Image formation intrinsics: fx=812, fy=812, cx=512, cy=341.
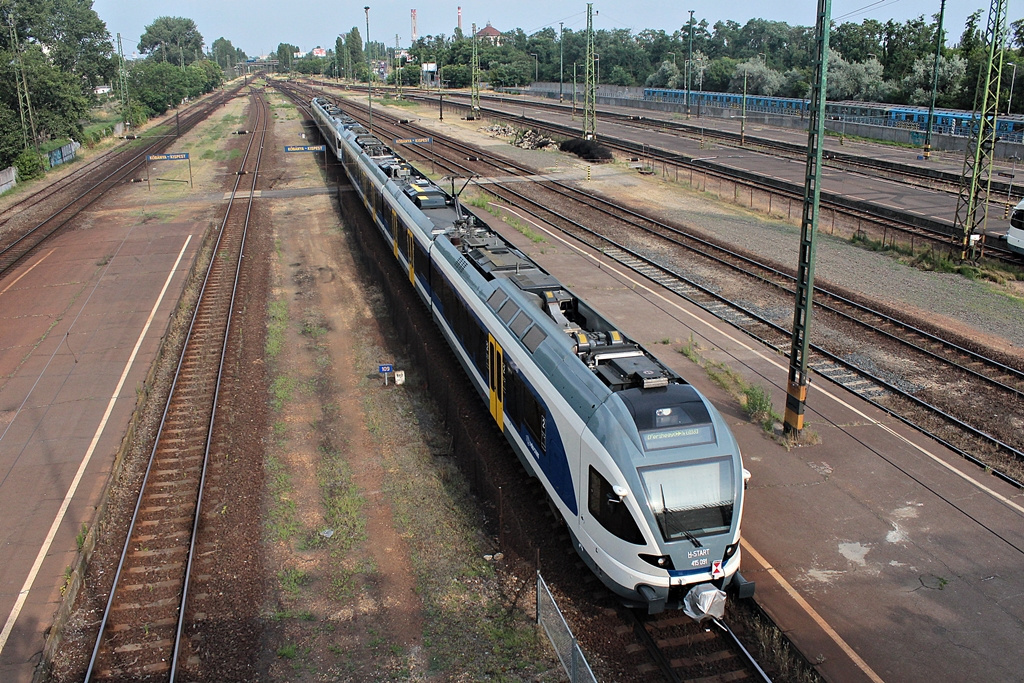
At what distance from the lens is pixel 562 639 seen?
1030 centimetres

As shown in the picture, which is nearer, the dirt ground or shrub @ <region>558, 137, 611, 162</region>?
the dirt ground

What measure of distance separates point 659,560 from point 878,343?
14.5 m

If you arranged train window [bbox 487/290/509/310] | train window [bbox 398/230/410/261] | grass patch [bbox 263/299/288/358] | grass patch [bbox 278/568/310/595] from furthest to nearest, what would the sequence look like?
train window [bbox 398/230/410/261], grass patch [bbox 263/299/288/358], train window [bbox 487/290/509/310], grass patch [bbox 278/568/310/595]

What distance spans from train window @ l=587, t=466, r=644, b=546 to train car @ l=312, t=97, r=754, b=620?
18 millimetres

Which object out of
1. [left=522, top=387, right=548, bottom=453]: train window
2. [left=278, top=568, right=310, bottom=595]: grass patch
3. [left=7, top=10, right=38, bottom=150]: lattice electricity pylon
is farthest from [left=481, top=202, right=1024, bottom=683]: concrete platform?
[left=7, top=10, right=38, bottom=150]: lattice electricity pylon

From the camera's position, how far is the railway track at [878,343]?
16953 mm

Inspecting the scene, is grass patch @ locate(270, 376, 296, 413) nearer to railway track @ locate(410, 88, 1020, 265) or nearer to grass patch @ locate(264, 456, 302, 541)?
grass patch @ locate(264, 456, 302, 541)

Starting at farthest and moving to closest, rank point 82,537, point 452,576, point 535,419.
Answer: point 82,537, point 535,419, point 452,576

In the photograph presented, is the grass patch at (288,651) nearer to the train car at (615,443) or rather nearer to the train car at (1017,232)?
the train car at (615,443)

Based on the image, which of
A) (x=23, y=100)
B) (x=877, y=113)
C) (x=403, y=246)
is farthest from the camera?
(x=877, y=113)

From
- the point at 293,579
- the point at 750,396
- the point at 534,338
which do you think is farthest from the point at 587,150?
the point at 293,579

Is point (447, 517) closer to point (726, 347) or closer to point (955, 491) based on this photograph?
point (955, 491)

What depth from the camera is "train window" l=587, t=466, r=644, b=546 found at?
1028 cm

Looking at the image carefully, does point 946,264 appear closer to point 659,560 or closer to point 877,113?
point 659,560
